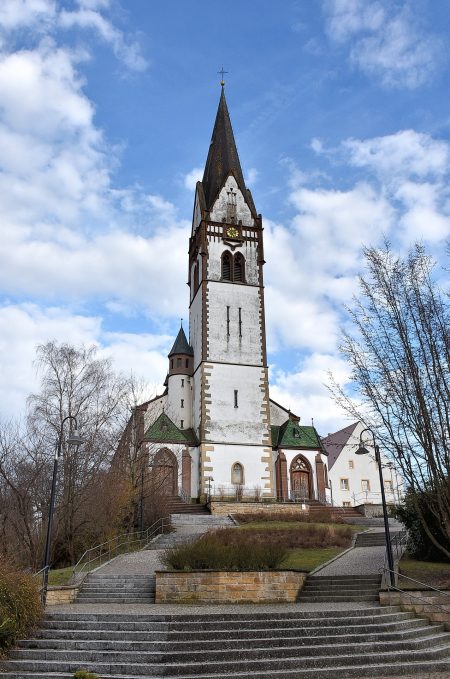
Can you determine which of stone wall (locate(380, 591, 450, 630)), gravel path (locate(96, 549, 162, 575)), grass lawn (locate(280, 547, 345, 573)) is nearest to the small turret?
gravel path (locate(96, 549, 162, 575))

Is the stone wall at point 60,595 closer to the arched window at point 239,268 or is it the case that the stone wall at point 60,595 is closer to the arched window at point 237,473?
the arched window at point 237,473

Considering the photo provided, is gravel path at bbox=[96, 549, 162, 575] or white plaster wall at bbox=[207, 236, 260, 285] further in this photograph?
white plaster wall at bbox=[207, 236, 260, 285]

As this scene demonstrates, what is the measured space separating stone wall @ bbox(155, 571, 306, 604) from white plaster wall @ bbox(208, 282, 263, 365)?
95.2ft

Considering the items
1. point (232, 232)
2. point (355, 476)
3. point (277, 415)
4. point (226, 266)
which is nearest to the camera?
point (226, 266)

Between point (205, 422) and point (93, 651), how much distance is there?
1239 inches

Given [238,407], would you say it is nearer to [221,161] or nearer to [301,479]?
[301,479]

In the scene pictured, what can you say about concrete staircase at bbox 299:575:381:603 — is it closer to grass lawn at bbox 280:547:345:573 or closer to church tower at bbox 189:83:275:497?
grass lawn at bbox 280:547:345:573

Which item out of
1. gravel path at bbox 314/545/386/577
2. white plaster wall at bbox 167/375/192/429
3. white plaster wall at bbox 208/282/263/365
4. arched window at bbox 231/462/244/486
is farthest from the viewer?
white plaster wall at bbox 167/375/192/429

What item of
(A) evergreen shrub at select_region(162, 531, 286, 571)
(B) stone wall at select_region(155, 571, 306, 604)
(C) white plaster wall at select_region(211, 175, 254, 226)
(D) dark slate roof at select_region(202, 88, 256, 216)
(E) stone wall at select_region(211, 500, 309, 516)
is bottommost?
(B) stone wall at select_region(155, 571, 306, 604)

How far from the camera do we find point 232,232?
48281 mm

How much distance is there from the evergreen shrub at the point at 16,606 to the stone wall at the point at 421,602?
8050 mm

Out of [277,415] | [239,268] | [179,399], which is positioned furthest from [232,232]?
[277,415]

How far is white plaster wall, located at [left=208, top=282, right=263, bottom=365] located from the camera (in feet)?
146

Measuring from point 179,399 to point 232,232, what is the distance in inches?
551
